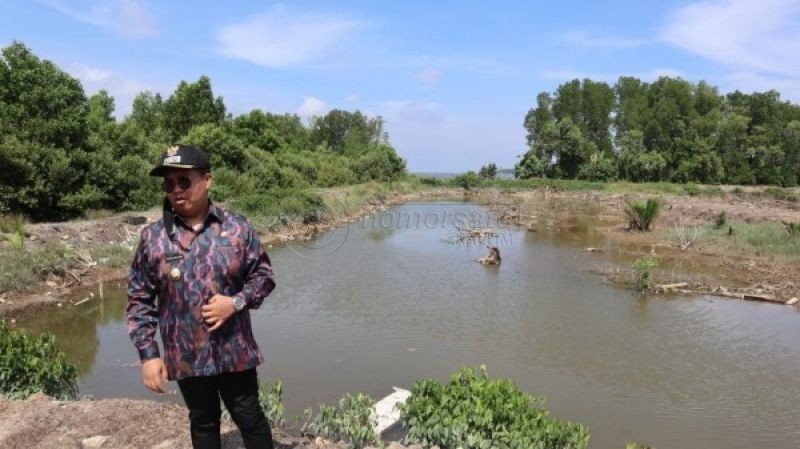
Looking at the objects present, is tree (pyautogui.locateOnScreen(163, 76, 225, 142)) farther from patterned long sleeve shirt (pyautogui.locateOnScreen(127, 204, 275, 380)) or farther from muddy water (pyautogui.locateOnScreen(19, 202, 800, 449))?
patterned long sleeve shirt (pyautogui.locateOnScreen(127, 204, 275, 380))

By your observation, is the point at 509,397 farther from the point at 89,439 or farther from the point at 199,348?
the point at 89,439

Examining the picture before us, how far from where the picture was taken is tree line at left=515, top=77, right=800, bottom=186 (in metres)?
46.7

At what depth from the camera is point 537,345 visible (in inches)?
315

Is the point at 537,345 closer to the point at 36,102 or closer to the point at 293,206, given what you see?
the point at 36,102

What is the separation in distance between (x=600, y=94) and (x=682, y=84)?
7.45 meters


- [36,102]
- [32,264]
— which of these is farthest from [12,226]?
[36,102]

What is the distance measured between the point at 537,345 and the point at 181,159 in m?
6.59

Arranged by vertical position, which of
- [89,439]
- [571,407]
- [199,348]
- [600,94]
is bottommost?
[571,407]

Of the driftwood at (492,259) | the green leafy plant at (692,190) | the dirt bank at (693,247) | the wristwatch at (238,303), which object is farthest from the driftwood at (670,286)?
the green leafy plant at (692,190)

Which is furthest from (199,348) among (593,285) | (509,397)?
(593,285)

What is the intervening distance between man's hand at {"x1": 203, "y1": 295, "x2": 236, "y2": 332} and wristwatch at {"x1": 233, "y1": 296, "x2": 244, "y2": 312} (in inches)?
0.7

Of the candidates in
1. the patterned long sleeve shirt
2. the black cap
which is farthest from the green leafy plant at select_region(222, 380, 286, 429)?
the black cap

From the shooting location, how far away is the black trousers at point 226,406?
251 cm

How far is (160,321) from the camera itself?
2.49 meters
